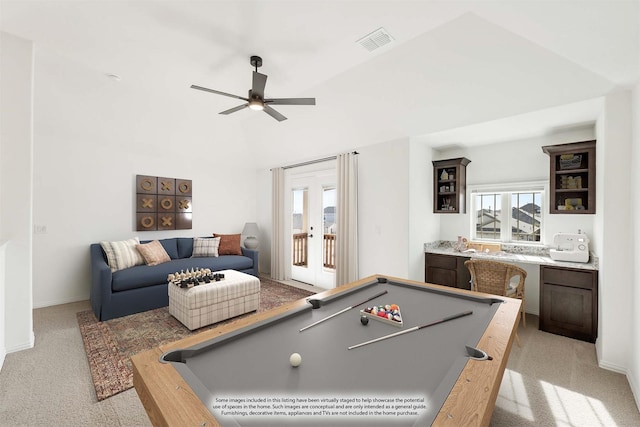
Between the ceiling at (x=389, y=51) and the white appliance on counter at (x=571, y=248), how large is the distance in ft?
4.46

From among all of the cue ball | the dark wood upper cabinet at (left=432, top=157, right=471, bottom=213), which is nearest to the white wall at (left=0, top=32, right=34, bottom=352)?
the cue ball

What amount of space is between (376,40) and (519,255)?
3.25 metres

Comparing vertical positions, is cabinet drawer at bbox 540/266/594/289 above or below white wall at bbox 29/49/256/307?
below

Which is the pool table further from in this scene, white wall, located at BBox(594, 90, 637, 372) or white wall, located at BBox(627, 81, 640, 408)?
white wall, located at BBox(594, 90, 637, 372)

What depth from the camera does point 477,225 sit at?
431cm

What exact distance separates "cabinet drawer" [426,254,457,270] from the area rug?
246cm

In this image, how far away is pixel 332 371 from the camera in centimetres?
112

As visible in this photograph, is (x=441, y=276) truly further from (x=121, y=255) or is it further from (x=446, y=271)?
(x=121, y=255)

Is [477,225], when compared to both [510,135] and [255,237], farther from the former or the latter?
[255,237]

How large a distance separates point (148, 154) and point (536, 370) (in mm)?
6116

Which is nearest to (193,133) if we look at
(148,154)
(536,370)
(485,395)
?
(148,154)

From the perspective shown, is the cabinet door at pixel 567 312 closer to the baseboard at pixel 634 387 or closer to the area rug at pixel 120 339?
the baseboard at pixel 634 387

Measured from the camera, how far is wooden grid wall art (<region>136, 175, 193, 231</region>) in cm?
473

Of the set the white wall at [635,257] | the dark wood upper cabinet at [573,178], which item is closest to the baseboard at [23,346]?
the white wall at [635,257]
